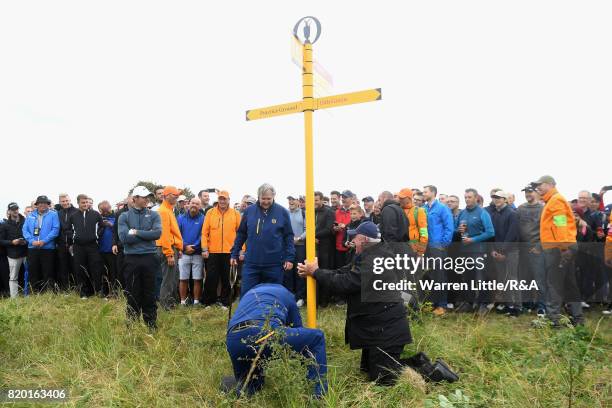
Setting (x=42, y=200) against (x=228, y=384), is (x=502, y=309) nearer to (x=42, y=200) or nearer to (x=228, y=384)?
(x=228, y=384)

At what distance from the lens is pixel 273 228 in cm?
599

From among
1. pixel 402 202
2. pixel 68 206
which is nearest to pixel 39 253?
pixel 68 206

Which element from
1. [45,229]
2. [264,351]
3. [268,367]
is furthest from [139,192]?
[45,229]

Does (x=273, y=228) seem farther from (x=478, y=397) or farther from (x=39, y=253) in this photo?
(x=39, y=253)

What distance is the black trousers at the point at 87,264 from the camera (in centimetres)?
903

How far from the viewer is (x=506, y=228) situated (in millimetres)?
7488

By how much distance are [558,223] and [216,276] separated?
18.1 ft

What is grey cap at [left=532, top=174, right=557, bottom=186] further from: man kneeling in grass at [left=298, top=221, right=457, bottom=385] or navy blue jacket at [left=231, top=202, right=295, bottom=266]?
navy blue jacket at [left=231, top=202, right=295, bottom=266]

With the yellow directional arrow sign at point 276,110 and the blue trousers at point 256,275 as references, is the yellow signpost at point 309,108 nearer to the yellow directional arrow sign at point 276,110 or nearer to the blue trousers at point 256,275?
the yellow directional arrow sign at point 276,110

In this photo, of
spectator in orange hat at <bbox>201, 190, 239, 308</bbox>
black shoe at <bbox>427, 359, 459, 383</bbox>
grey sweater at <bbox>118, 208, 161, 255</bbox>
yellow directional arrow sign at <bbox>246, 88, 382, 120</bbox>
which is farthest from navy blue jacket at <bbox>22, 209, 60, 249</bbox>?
black shoe at <bbox>427, 359, 459, 383</bbox>

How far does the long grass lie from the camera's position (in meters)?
3.39

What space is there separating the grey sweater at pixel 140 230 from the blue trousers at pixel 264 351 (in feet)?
9.07

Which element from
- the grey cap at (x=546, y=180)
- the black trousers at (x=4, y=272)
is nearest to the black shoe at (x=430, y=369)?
the grey cap at (x=546, y=180)

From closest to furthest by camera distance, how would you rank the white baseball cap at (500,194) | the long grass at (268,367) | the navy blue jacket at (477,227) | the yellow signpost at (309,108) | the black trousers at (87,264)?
the long grass at (268,367) < the yellow signpost at (309,108) < the navy blue jacket at (477,227) < the white baseball cap at (500,194) < the black trousers at (87,264)
